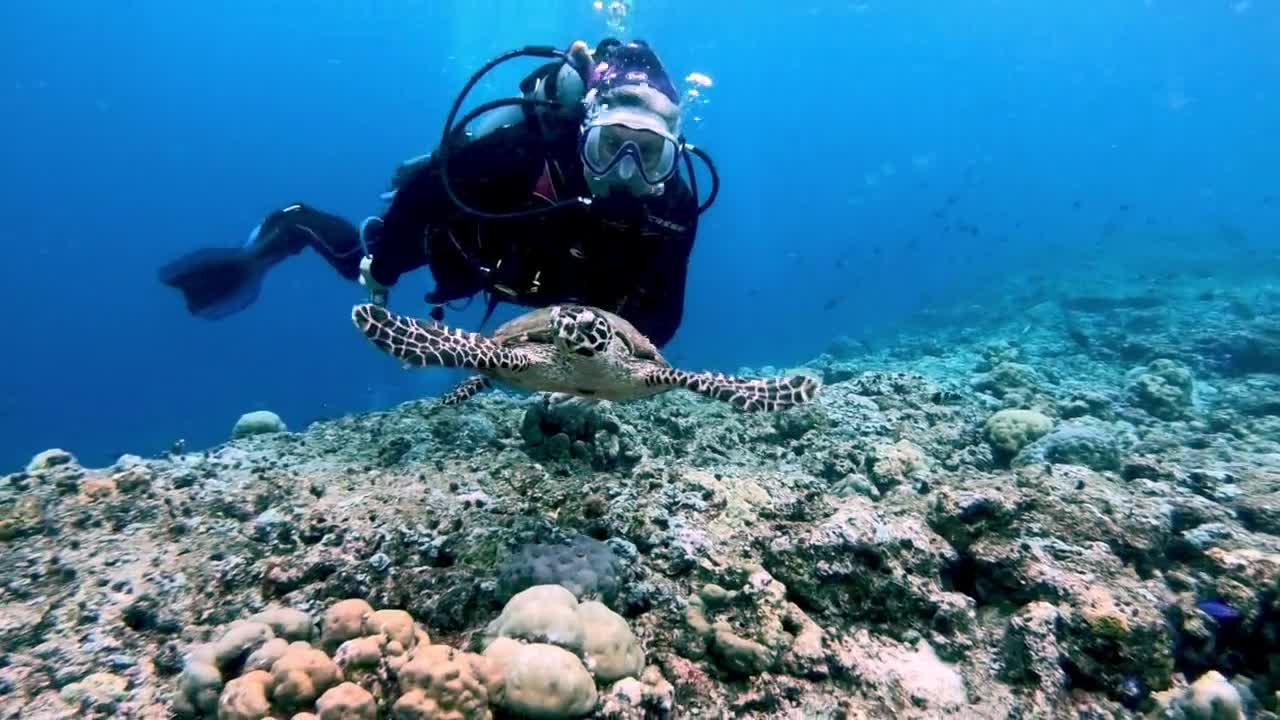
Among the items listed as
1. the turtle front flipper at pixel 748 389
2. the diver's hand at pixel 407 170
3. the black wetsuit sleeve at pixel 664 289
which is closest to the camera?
the turtle front flipper at pixel 748 389

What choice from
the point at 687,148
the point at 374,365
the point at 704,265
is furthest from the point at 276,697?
the point at 704,265

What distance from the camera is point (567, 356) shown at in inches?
166

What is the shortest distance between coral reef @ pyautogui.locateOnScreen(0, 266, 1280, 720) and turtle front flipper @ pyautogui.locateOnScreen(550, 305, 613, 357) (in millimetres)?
1065

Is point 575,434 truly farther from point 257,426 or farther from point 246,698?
point 257,426

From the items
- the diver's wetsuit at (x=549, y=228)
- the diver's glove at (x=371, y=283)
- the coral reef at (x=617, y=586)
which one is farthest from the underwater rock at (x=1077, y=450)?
the diver's glove at (x=371, y=283)

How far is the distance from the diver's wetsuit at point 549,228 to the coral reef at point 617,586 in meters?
1.34

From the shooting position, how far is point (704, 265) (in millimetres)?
177000

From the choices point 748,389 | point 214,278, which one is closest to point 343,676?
point 748,389

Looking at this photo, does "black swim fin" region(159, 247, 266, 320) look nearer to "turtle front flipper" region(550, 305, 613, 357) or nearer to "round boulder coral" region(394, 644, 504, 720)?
"turtle front flipper" region(550, 305, 613, 357)

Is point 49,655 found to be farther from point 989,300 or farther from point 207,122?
point 207,122

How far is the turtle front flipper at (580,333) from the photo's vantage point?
4.05m

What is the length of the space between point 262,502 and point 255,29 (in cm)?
9416

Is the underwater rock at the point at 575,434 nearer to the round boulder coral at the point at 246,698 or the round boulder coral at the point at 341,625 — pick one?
the round boulder coral at the point at 341,625

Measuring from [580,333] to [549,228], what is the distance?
2.22m
